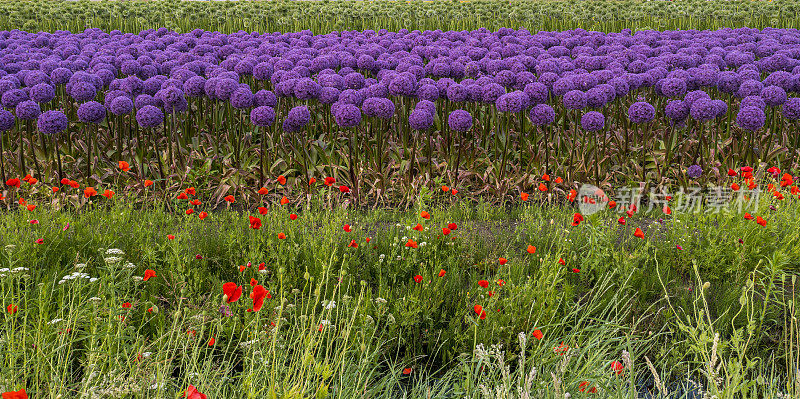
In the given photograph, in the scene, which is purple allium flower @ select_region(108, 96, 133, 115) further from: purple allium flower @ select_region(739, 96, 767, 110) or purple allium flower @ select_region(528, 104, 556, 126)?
purple allium flower @ select_region(739, 96, 767, 110)

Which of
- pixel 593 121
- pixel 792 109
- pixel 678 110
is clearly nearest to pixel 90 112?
pixel 593 121

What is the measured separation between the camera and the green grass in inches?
106

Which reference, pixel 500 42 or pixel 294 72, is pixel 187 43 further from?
pixel 500 42

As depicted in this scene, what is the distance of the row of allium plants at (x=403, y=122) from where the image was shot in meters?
5.46

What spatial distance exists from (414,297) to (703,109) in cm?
362

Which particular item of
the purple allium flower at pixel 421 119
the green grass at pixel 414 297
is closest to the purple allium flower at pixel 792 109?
the green grass at pixel 414 297

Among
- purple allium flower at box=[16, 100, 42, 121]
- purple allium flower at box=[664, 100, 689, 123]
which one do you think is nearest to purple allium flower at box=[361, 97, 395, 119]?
purple allium flower at box=[664, 100, 689, 123]

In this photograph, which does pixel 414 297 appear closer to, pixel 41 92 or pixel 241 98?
pixel 241 98

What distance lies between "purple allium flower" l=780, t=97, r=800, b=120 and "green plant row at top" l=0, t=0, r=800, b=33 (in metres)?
9.42

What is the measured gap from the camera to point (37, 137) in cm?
642

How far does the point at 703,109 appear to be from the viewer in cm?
538

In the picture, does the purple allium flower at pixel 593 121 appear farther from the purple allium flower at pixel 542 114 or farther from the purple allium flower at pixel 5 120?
the purple allium flower at pixel 5 120

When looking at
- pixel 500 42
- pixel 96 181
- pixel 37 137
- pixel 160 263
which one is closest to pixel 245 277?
pixel 160 263

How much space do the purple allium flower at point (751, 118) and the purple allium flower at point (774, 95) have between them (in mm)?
352
